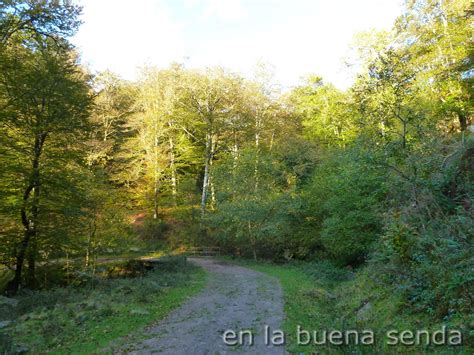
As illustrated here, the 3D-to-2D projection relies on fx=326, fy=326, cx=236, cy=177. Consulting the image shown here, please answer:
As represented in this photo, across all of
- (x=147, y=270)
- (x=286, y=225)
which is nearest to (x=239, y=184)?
(x=286, y=225)

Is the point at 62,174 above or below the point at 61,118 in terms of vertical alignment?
below

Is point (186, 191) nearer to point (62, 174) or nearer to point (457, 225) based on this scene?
point (62, 174)

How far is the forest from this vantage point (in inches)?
364

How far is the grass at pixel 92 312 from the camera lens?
270 inches

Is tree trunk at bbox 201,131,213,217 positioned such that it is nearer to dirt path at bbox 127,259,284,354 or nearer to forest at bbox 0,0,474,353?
forest at bbox 0,0,474,353

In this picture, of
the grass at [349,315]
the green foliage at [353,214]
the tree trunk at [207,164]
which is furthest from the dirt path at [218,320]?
the tree trunk at [207,164]

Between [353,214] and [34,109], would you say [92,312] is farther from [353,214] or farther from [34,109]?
[353,214]

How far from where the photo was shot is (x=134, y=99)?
31.3 metres

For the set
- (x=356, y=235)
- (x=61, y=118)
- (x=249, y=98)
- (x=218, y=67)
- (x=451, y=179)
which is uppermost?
(x=218, y=67)

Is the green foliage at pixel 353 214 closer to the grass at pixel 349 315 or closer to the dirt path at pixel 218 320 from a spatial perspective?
the grass at pixel 349 315

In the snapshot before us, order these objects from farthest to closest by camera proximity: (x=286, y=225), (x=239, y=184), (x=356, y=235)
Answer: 1. (x=239, y=184)
2. (x=286, y=225)
3. (x=356, y=235)

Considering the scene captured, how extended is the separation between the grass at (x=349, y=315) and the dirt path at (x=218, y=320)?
0.50m

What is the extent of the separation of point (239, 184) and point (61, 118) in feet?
40.1

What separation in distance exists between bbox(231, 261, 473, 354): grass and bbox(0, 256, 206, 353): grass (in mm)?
3633
